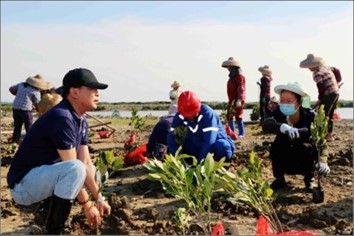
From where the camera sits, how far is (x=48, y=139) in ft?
12.4

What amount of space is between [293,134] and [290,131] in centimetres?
4

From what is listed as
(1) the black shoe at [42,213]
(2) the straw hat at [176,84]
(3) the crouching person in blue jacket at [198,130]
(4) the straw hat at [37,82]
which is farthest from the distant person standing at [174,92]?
(1) the black shoe at [42,213]

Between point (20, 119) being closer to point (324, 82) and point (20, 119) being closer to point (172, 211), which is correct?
point (324, 82)

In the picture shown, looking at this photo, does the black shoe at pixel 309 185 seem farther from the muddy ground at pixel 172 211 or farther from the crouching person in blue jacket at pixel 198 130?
the crouching person in blue jacket at pixel 198 130

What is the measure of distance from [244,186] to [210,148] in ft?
8.30

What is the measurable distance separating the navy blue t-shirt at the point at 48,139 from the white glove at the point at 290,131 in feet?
7.26

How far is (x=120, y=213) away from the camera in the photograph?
15.0 feet

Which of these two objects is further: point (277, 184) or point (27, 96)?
point (27, 96)

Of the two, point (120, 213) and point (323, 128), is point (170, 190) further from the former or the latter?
point (323, 128)

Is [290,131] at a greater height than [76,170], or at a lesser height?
greater

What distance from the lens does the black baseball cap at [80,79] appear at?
3793 millimetres

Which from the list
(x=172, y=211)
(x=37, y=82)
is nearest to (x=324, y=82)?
(x=172, y=211)

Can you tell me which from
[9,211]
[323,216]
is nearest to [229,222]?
[323,216]

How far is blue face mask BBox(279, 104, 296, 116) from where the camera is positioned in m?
5.39
